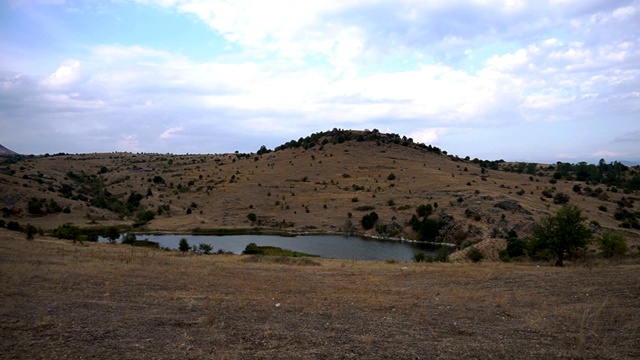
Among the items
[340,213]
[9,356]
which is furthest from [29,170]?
[9,356]

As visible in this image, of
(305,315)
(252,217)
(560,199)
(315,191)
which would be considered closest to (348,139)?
(315,191)

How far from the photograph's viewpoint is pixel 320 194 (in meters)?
97.0

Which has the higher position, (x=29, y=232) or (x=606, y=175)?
(x=606, y=175)

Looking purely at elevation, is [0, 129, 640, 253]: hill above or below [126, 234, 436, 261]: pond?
above

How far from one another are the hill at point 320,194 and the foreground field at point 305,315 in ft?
167

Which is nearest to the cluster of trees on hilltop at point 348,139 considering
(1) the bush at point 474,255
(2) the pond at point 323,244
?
(2) the pond at point 323,244

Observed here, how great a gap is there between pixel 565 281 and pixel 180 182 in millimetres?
105129

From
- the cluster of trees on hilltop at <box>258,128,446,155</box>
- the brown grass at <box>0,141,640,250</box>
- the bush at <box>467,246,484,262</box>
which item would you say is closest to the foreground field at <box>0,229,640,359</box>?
the bush at <box>467,246,484,262</box>

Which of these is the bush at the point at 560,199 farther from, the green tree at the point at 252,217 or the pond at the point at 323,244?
the green tree at the point at 252,217

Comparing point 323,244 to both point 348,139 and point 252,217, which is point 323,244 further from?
point 348,139

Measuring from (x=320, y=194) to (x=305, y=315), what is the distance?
83695mm

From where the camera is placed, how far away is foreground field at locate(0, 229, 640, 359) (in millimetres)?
9695

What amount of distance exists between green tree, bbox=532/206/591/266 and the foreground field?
10023 millimetres

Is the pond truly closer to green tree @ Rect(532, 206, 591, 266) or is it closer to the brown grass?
the brown grass
